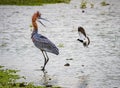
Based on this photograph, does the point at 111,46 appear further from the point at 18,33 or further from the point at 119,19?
the point at 119,19

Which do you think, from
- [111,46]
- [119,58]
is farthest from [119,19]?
[119,58]

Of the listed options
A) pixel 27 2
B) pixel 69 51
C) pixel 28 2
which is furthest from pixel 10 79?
pixel 28 2

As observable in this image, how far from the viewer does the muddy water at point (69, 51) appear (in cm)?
1427

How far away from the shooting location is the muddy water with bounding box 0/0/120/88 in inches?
562

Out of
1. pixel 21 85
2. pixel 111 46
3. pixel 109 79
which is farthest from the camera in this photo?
pixel 111 46

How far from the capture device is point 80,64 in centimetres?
1653

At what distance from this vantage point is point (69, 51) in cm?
1948

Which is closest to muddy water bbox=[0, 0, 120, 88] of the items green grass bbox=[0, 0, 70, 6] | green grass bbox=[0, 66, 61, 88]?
green grass bbox=[0, 66, 61, 88]

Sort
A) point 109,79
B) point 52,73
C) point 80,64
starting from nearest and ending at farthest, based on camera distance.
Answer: point 109,79 → point 52,73 → point 80,64

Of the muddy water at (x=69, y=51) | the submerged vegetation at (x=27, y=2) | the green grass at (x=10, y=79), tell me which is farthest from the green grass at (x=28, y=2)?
the green grass at (x=10, y=79)

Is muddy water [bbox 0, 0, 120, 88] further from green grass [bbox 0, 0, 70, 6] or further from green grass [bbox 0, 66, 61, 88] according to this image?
green grass [bbox 0, 0, 70, 6]

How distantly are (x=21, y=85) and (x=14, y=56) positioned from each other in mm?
5285

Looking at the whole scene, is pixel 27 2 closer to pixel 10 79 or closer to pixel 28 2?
Result: pixel 28 2

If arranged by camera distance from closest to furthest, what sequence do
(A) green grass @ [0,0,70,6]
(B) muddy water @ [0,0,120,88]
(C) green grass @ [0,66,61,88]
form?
1. (C) green grass @ [0,66,61,88]
2. (B) muddy water @ [0,0,120,88]
3. (A) green grass @ [0,0,70,6]
